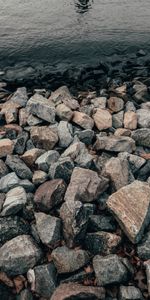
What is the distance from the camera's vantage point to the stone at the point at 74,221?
988cm

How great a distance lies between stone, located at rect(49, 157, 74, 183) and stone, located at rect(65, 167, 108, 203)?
1.36ft

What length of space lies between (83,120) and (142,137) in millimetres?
2798

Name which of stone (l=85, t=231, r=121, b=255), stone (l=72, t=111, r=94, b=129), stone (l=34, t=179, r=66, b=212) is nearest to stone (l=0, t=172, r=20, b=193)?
stone (l=34, t=179, r=66, b=212)

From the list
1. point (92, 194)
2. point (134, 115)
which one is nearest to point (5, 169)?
point (92, 194)

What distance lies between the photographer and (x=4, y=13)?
30828 mm

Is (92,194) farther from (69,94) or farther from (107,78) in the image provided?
(107,78)

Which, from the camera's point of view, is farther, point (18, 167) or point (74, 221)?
point (18, 167)

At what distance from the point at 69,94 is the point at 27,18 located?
15.0 m

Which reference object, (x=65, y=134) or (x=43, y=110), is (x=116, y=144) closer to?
(x=65, y=134)

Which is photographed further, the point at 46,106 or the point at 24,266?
the point at 46,106

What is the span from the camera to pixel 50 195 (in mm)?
10984

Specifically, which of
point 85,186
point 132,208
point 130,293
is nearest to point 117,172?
point 85,186

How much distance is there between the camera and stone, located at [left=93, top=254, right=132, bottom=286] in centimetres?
905

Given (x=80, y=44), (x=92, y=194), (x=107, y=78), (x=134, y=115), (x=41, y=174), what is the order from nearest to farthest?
(x=92, y=194) < (x=41, y=174) < (x=134, y=115) < (x=107, y=78) < (x=80, y=44)
